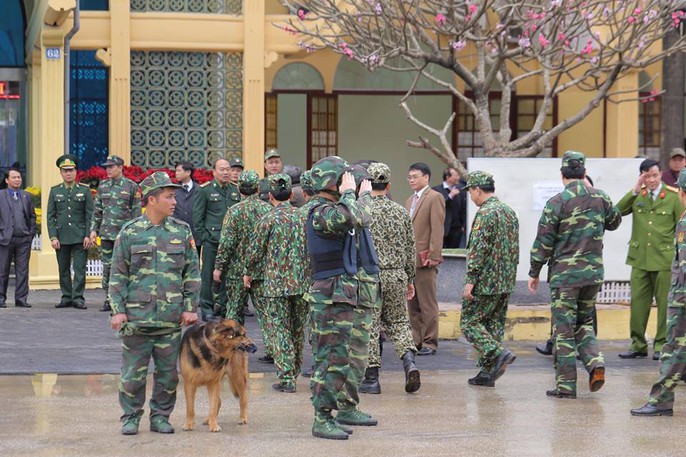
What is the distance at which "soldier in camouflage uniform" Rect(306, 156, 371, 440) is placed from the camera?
29.9 feet

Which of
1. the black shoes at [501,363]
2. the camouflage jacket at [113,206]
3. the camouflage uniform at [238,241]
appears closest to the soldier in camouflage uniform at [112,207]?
the camouflage jacket at [113,206]

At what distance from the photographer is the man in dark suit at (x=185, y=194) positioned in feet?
56.8

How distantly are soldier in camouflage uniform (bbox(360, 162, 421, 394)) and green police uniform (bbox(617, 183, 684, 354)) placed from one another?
10.1ft

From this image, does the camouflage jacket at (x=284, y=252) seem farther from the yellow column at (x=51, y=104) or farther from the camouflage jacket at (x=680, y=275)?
the yellow column at (x=51, y=104)

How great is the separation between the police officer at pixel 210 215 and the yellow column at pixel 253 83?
13.8 feet

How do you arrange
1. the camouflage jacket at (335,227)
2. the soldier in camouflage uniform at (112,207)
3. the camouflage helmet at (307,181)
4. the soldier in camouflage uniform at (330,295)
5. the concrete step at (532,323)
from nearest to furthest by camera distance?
the camouflage jacket at (335,227), the soldier in camouflage uniform at (330,295), the camouflage helmet at (307,181), the concrete step at (532,323), the soldier in camouflage uniform at (112,207)

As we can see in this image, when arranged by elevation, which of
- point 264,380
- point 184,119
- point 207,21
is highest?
point 207,21

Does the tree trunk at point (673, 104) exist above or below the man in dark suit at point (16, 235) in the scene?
above

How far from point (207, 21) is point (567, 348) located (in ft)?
35.2

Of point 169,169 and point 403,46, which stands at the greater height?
point 403,46

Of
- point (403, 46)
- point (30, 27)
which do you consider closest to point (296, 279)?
point (403, 46)

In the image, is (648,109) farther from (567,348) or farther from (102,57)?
(567,348)

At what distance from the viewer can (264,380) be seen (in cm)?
1195

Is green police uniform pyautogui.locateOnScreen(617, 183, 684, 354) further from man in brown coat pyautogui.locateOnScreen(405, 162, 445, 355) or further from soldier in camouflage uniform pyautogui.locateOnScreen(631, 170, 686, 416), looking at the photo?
soldier in camouflage uniform pyautogui.locateOnScreen(631, 170, 686, 416)
